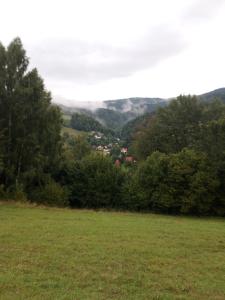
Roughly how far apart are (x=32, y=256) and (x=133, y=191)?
97.4ft

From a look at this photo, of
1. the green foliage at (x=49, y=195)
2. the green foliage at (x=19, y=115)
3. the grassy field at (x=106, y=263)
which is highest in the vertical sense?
the green foliage at (x=19, y=115)

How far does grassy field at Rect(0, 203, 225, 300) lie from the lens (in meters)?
8.95

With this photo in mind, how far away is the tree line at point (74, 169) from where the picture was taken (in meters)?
34.3

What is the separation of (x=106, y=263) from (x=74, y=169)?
32905 millimetres

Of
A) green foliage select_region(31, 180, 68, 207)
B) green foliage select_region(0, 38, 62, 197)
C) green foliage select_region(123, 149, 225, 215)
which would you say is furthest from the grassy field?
green foliage select_region(31, 180, 68, 207)

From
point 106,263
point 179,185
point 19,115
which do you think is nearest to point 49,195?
point 19,115

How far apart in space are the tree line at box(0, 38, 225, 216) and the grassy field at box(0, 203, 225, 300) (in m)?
17.0

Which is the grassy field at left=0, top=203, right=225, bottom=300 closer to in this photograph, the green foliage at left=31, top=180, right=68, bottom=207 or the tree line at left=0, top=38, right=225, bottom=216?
the tree line at left=0, top=38, right=225, bottom=216

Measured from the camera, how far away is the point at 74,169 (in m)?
44.1

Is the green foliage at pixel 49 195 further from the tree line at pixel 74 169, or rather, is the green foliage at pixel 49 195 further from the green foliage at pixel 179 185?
the green foliage at pixel 179 185

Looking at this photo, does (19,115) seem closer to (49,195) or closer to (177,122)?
(49,195)

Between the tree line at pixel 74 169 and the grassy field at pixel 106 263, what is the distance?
17.0 meters

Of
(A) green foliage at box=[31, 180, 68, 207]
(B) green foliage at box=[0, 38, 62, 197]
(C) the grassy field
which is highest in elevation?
(B) green foliage at box=[0, 38, 62, 197]

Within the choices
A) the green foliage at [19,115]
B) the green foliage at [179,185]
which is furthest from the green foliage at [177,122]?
the green foliage at [19,115]
